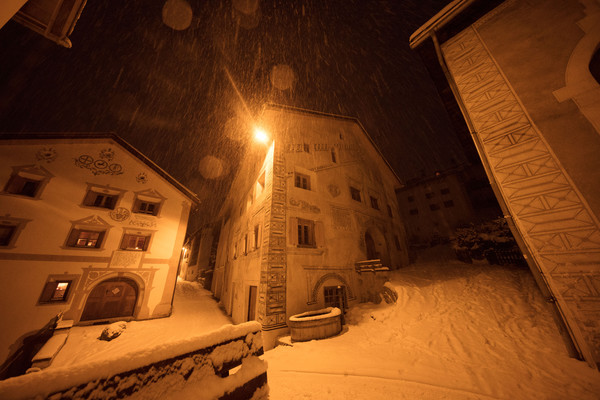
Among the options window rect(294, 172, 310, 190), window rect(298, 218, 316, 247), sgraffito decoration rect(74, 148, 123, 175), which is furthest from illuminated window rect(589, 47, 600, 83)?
sgraffito decoration rect(74, 148, 123, 175)

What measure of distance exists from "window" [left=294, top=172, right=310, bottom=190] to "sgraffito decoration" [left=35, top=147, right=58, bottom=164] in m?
13.7

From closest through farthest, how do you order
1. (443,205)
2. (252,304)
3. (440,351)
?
(440,351), (252,304), (443,205)

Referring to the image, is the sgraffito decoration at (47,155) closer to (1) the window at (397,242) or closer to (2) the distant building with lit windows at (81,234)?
(2) the distant building with lit windows at (81,234)

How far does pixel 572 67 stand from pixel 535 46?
115cm

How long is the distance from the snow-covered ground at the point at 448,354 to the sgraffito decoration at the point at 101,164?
14.4 m

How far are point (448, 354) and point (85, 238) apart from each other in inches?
661

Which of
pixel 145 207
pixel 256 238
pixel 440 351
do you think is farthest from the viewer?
pixel 145 207

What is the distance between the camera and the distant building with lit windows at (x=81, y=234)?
9156mm

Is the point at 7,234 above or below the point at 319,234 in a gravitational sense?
above

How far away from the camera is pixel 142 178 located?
1328 centimetres

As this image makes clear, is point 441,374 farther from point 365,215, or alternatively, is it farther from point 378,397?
point 365,215

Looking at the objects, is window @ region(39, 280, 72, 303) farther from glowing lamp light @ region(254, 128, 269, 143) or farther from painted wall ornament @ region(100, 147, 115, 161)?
glowing lamp light @ region(254, 128, 269, 143)

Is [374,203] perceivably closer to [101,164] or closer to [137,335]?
[137,335]

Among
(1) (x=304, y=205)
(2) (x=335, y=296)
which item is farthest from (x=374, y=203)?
(2) (x=335, y=296)
